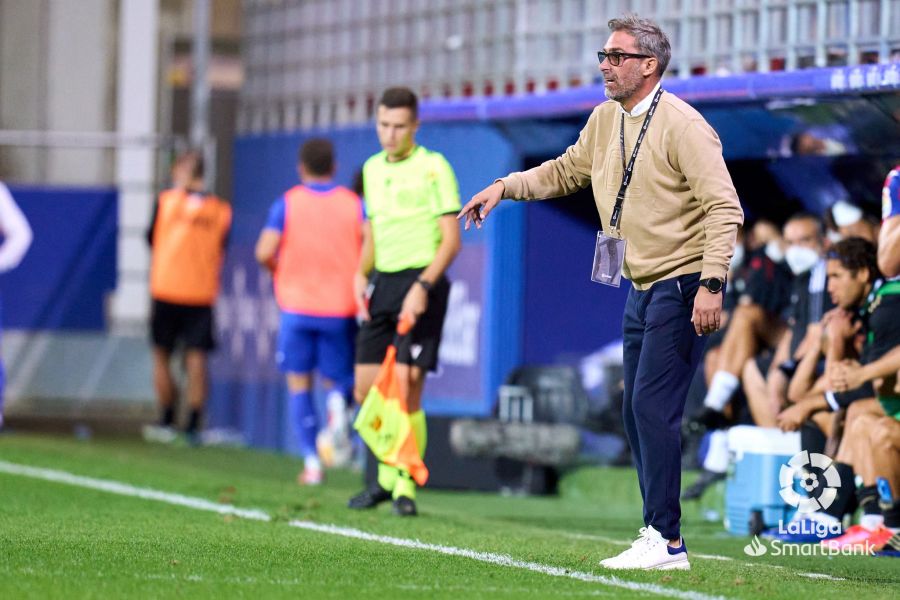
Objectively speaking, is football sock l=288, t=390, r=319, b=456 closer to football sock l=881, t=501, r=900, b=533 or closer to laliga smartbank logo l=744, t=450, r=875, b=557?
laliga smartbank logo l=744, t=450, r=875, b=557

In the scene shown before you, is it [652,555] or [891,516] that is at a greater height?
[652,555]

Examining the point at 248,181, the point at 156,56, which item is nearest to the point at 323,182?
the point at 248,181

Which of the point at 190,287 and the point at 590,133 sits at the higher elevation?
the point at 590,133

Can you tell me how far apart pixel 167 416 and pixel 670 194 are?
9.58 meters

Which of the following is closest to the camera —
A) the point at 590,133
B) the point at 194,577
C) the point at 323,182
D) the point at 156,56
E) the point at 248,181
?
the point at 194,577

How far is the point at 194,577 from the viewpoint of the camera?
6.41m

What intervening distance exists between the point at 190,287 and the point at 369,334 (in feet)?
20.6

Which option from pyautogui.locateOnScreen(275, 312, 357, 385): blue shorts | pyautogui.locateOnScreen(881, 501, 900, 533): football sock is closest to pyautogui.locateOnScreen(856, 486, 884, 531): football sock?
pyautogui.locateOnScreen(881, 501, 900, 533): football sock

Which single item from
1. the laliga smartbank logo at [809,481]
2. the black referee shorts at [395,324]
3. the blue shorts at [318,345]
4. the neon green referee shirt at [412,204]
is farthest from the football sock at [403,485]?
the blue shorts at [318,345]

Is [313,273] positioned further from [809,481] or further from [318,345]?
[809,481]

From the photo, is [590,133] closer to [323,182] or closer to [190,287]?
[323,182]

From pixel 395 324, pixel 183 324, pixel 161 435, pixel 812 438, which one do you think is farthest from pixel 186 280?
pixel 812 438

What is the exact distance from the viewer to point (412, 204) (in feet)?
30.9

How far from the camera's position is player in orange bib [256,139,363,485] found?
479 inches
